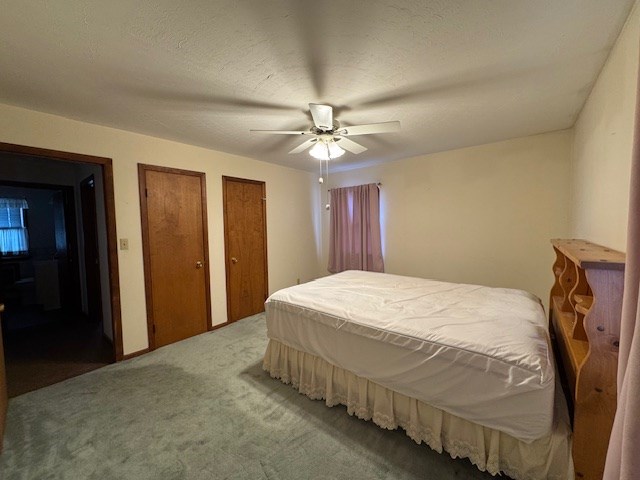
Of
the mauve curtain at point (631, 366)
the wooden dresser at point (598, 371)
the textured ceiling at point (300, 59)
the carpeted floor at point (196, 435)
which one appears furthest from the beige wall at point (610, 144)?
the carpeted floor at point (196, 435)

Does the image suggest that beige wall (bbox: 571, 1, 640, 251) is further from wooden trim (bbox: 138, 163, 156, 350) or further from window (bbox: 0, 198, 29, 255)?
window (bbox: 0, 198, 29, 255)

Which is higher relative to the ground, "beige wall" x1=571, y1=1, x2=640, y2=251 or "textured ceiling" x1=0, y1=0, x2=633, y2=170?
"textured ceiling" x1=0, y1=0, x2=633, y2=170

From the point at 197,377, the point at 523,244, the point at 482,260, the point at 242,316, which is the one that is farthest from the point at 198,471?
the point at 523,244

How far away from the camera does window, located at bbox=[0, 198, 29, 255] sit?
4434 millimetres

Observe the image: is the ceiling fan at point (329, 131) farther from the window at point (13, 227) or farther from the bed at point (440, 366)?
the window at point (13, 227)

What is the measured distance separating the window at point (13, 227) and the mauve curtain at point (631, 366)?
7.20 metres

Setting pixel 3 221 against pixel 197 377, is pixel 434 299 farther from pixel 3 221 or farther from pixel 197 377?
pixel 3 221

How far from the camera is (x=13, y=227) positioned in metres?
4.53

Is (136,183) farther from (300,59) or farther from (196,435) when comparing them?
(196,435)

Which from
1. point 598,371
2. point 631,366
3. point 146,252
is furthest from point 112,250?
point 598,371

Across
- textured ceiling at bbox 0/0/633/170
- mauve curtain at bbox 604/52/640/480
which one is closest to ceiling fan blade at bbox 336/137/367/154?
textured ceiling at bbox 0/0/633/170

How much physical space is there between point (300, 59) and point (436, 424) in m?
2.23

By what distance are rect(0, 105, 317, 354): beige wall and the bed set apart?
4.97 feet

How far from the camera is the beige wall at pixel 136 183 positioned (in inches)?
82.5
